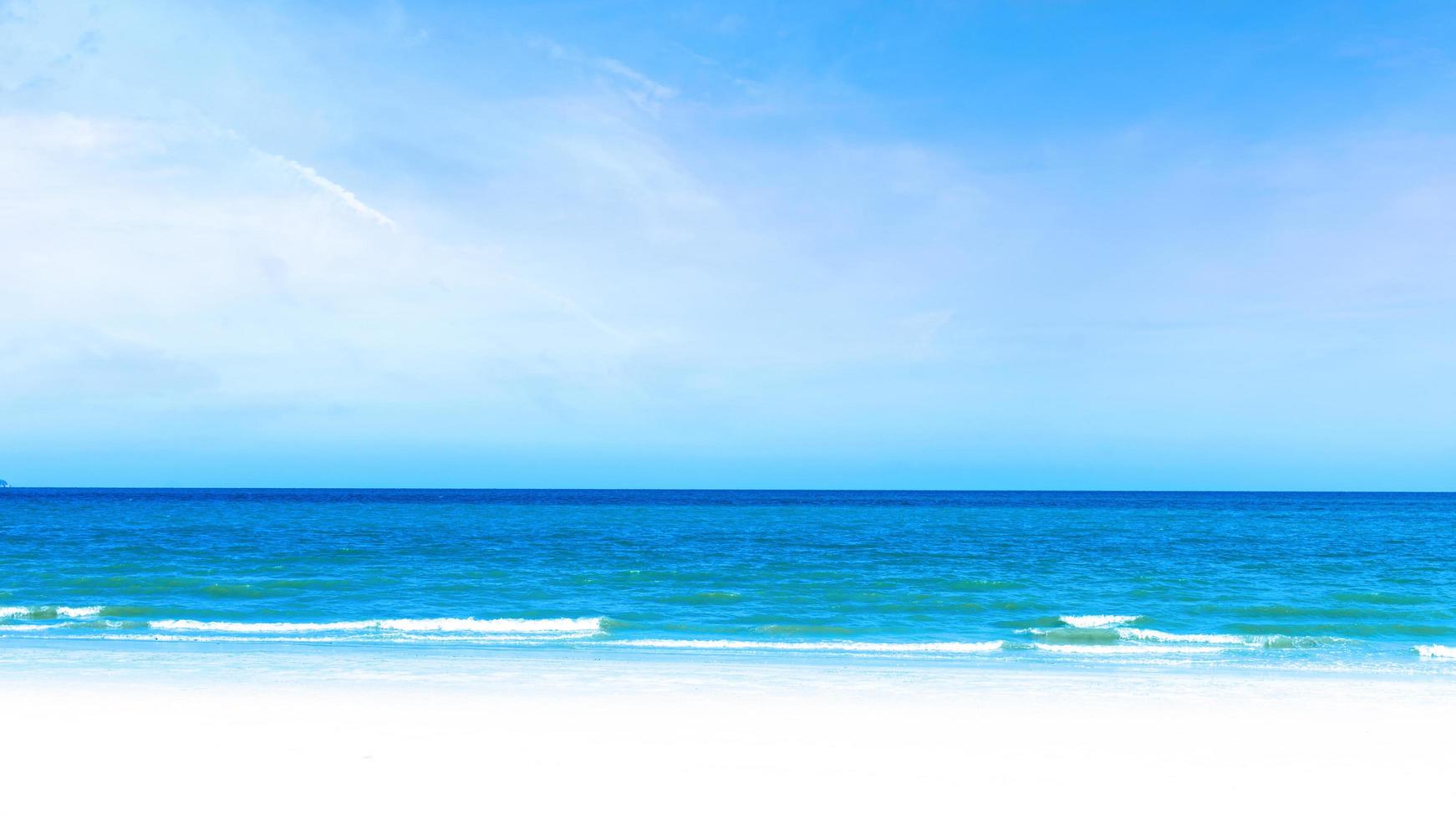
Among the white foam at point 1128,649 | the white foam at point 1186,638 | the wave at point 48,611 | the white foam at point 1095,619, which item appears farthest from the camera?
the wave at point 48,611

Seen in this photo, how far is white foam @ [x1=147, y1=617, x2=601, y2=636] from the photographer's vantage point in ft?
60.2

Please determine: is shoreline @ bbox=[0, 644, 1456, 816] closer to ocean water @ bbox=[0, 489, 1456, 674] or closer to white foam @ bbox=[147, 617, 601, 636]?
ocean water @ bbox=[0, 489, 1456, 674]

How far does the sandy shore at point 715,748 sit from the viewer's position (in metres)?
7.49

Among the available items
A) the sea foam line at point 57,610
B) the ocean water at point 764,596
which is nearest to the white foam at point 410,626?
the ocean water at point 764,596

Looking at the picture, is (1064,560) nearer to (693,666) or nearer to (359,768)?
(693,666)

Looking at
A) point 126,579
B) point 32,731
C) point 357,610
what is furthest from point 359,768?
point 126,579

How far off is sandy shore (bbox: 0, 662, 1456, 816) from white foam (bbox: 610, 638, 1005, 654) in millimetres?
3689

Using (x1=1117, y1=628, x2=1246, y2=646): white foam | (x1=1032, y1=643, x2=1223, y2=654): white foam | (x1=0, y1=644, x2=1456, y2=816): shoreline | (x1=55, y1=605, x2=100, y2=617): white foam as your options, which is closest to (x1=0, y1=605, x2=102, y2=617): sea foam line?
(x1=55, y1=605, x2=100, y2=617): white foam

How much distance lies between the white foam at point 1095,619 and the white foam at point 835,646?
A: 2.68m

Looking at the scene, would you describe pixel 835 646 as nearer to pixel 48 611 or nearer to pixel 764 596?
pixel 764 596

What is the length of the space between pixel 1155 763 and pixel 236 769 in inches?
315

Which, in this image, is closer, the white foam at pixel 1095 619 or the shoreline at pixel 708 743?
the shoreline at pixel 708 743

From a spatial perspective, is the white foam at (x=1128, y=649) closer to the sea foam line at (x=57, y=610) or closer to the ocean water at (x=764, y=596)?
the ocean water at (x=764, y=596)

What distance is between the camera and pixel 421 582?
2511 cm
